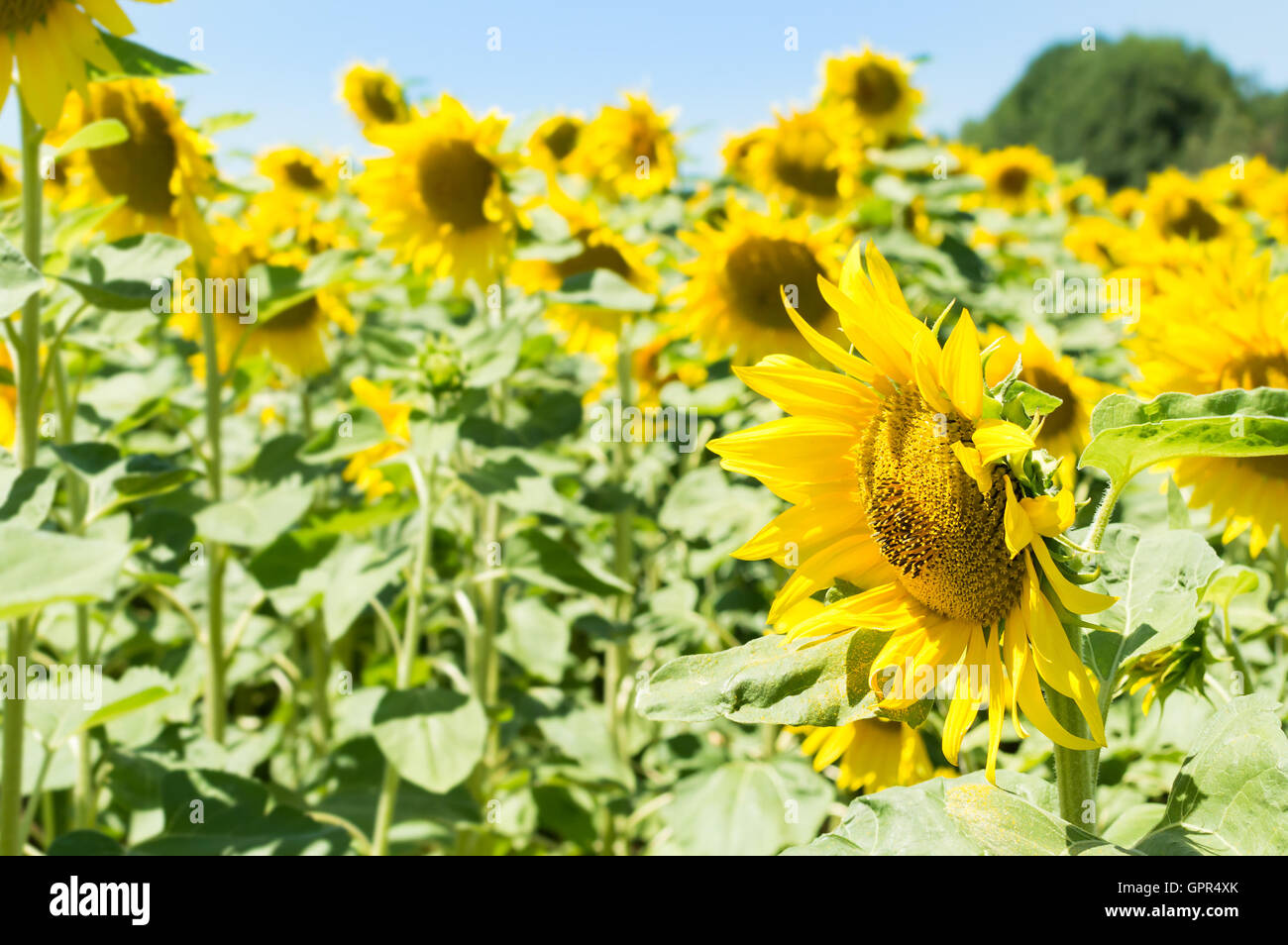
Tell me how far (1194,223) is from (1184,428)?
4.33 m

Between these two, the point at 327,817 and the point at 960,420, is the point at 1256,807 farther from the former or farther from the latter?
the point at 327,817

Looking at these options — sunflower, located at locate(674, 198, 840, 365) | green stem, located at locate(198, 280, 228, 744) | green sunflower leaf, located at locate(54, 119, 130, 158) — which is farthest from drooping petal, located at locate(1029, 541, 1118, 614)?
green stem, located at locate(198, 280, 228, 744)

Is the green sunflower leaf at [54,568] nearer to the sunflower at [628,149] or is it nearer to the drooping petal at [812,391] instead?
the drooping petal at [812,391]

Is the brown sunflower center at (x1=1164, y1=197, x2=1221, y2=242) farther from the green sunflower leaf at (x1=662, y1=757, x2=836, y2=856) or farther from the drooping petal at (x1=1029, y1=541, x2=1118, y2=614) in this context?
the drooping petal at (x1=1029, y1=541, x2=1118, y2=614)

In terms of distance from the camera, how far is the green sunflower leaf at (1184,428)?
2.47 feet

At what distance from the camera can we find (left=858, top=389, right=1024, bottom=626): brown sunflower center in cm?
91

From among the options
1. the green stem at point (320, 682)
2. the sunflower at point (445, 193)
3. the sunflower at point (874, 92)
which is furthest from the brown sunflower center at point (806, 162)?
the green stem at point (320, 682)

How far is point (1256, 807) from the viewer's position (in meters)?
0.85

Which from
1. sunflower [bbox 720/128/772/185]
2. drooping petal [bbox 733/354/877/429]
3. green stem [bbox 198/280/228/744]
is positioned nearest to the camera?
drooping petal [bbox 733/354/877/429]

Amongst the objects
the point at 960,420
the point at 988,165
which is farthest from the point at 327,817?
the point at 988,165

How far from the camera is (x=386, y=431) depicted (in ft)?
7.14

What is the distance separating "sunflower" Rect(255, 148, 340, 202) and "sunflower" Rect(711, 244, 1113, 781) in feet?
11.6

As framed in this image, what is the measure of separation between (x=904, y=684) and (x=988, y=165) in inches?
218

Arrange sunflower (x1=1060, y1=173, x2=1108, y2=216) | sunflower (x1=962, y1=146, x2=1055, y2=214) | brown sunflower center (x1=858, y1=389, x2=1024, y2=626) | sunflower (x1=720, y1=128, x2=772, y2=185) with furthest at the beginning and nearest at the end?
1. sunflower (x1=1060, y1=173, x2=1108, y2=216)
2. sunflower (x1=962, y1=146, x2=1055, y2=214)
3. sunflower (x1=720, y1=128, x2=772, y2=185)
4. brown sunflower center (x1=858, y1=389, x2=1024, y2=626)
